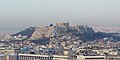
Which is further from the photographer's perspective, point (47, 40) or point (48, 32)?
point (48, 32)

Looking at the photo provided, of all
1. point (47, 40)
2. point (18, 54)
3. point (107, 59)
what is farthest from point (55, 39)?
point (107, 59)

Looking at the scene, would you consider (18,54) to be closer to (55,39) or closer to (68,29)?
(55,39)

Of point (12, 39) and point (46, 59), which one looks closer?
point (46, 59)

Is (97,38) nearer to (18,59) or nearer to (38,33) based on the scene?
(38,33)

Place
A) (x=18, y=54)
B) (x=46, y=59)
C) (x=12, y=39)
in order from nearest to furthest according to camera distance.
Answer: (x=46, y=59)
(x=18, y=54)
(x=12, y=39)

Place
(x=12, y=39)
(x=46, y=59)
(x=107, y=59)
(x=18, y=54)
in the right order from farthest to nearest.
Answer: (x=12, y=39), (x=18, y=54), (x=46, y=59), (x=107, y=59)

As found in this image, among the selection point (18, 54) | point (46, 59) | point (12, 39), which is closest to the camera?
point (46, 59)

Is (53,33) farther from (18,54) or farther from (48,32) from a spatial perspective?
(18,54)

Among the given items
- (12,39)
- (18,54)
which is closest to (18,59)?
(18,54)

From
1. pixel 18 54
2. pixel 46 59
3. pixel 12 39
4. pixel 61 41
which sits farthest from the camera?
pixel 12 39
